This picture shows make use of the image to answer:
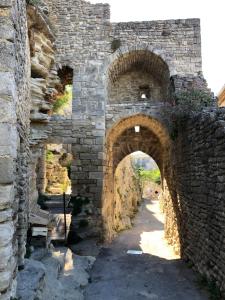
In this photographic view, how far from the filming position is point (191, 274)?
19.4 ft

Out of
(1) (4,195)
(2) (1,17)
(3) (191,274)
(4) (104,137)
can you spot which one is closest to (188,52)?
(4) (104,137)

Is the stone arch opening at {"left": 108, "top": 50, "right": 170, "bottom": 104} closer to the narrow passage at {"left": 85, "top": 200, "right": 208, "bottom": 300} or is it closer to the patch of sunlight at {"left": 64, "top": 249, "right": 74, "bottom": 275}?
the narrow passage at {"left": 85, "top": 200, "right": 208, "bottom": 300}

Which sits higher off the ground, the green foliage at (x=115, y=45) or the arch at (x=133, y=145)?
the green foliage at (x=115, y=45)

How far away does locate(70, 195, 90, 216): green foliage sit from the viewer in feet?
27.5

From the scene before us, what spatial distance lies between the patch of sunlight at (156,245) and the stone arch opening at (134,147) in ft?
1.39

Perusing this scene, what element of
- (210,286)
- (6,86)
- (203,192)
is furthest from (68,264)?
(6,86)

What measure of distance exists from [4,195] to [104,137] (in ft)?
20.2

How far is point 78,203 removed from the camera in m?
8.51

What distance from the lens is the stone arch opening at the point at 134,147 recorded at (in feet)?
30.5

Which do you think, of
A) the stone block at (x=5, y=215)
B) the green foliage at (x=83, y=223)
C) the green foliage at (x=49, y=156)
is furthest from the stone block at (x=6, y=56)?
the green foliage at (x=49, y=156)

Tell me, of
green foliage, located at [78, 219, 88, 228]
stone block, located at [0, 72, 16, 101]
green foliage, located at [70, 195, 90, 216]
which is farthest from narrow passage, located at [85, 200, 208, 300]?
stone block, located at [0, 72, 16, 101]

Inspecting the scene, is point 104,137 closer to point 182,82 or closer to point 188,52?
point 182,82

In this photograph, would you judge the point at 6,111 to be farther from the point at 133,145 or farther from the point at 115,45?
the point at 133,145

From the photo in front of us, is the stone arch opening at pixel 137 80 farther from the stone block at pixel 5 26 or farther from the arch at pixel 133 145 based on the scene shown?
the stone block at pixel 5 26
